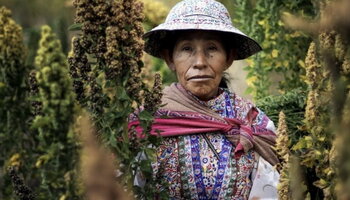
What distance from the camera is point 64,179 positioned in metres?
1.73

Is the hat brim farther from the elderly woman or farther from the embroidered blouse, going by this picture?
the embroidered blouse

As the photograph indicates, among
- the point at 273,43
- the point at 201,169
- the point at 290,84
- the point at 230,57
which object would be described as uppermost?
the point at 273,43

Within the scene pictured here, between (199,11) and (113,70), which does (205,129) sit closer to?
(199,11)

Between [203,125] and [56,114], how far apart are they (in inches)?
58.7

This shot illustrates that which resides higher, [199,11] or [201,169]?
[199,11]

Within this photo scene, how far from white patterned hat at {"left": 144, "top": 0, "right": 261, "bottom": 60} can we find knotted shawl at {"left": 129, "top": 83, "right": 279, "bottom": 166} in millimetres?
255

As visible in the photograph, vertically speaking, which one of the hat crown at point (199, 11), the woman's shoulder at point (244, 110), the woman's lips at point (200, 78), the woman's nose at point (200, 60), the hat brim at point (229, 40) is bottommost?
the woman's shoulder at point (244, 110)

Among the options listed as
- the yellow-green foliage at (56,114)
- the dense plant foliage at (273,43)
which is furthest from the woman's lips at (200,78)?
the dense plant foliage at (273,43)

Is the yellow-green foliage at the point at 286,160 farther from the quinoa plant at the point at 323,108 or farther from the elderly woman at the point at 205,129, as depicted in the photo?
the elderly woman at the point at 205,129

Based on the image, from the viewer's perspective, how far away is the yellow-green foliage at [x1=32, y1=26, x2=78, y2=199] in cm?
166

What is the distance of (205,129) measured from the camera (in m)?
3.08

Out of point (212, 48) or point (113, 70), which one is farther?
point (212, 48)

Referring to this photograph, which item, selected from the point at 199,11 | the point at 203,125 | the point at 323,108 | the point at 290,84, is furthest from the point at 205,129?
the point at 290,84

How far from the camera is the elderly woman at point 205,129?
3035 mm
